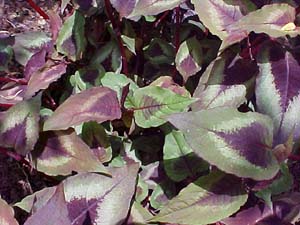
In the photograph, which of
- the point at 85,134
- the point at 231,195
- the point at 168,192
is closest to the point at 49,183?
the point at 85,134

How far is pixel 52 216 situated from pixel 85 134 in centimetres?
58

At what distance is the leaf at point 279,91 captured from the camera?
1555 mm

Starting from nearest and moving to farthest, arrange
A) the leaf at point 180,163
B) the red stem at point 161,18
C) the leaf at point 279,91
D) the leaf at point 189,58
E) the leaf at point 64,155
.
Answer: the leaf at point 279,91 < the leaf at point 64,155 < the leaf at point 180,163 < the leaf at point 189,58 < the red stem at point 161,18

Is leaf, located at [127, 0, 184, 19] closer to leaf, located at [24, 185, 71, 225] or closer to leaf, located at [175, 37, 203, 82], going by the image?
leaf, located at [175, 37, 203, 82]

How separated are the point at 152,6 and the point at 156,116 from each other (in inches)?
11.9

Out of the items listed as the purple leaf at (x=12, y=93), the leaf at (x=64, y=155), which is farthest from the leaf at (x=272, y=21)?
the purple leaf at (x=12, y=93)

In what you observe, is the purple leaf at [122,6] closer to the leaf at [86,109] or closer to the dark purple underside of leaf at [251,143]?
the leaf at [86,109]

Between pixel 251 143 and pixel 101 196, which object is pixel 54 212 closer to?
pixel 101 196

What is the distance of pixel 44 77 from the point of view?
6.28ft

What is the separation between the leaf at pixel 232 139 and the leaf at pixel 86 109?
343 mm

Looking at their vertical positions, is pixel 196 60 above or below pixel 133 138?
above

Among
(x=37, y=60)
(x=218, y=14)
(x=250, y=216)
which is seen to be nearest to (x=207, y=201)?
(x=250, y=216)

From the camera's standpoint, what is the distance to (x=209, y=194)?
5.09 ft

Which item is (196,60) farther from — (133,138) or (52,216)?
(52,216)
